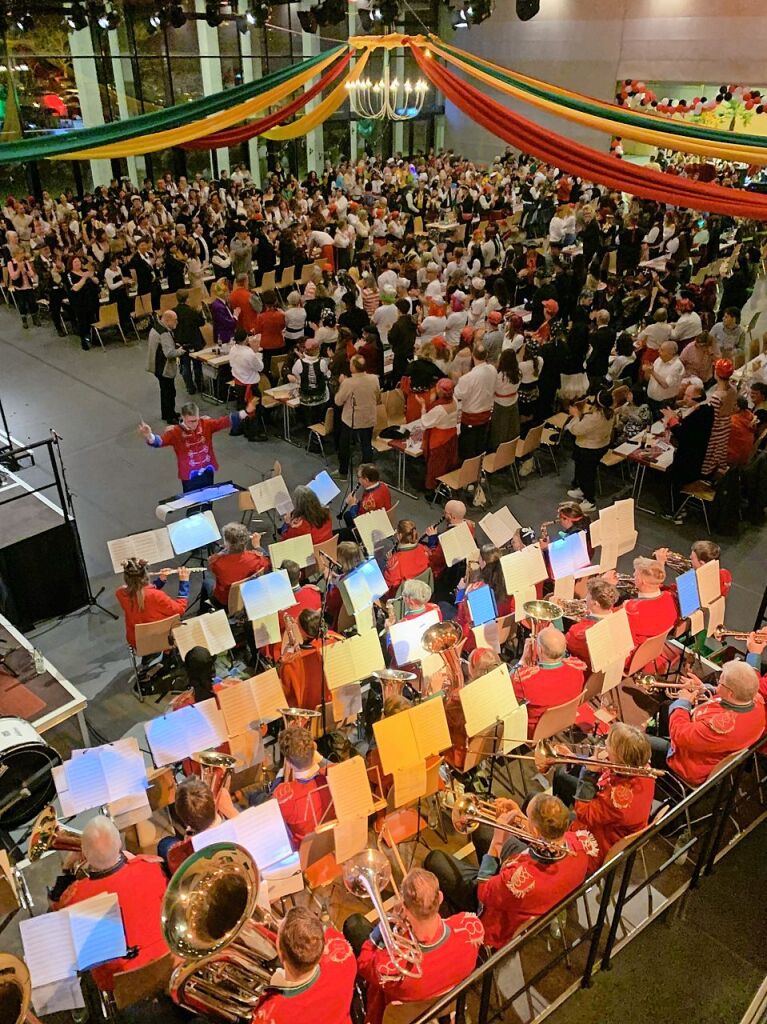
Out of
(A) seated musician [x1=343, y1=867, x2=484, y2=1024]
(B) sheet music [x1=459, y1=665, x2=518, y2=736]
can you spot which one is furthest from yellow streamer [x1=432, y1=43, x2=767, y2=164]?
(A) seated musician [x1=343, y1=867, x2=484, y2=1024]

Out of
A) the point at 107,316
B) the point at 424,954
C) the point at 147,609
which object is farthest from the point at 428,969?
the point at 107,316

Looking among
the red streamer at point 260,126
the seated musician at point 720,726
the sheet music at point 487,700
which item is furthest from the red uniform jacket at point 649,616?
the red streamer at point 260,126

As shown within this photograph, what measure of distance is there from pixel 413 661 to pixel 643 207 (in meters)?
14.4

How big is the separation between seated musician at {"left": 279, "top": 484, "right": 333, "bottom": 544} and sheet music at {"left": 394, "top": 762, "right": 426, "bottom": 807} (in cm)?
230

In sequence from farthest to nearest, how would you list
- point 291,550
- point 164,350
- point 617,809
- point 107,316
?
1. point 107,316
2. point 164,350
3. point 291,550
4. point 617,809

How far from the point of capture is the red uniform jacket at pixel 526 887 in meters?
3.18

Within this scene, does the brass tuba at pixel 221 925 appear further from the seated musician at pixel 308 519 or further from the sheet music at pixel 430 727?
the seated musician at pixel 308 519

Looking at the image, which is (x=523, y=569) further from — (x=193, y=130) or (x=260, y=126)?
(x=260, y=126)

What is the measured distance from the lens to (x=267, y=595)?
4.92m

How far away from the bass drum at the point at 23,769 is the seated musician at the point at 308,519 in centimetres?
236

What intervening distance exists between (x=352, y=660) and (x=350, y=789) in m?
0.89

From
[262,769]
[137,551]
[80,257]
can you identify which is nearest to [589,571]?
[262,769]

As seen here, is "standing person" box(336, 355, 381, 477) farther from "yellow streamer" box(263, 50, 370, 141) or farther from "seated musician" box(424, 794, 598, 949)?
"seated musician" box(424, 794, 598, 949)

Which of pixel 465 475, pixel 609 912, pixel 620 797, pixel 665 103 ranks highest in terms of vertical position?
pixel 665 103
